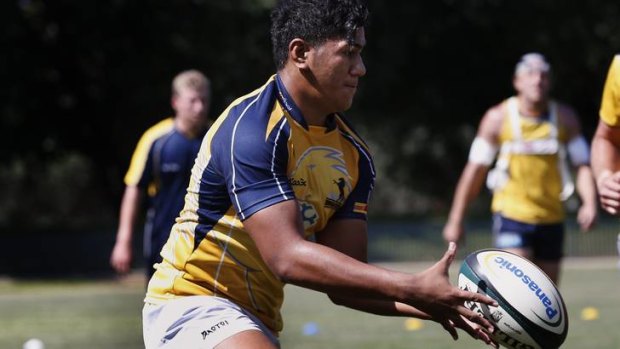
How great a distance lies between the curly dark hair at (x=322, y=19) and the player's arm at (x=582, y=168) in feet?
17.7

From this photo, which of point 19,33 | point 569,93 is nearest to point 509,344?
point 19,33

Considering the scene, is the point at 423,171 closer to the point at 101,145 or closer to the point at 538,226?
the point at 101,145

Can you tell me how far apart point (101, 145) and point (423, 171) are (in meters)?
21.9

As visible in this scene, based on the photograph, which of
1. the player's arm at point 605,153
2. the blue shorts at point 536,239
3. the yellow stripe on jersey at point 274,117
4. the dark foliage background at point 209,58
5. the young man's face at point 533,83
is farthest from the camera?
the dark foliage background at point 209,58

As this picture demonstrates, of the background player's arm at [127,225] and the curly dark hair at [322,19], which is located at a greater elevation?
the curly dark hair at [322,19]

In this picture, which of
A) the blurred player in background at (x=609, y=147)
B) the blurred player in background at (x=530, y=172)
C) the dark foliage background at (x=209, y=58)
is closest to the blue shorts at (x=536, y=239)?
the blurred player in background at (x=530, y=172)

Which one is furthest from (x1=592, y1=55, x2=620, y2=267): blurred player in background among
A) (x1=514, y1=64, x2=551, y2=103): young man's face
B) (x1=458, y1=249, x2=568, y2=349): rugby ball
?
(x1=514, y1=64, x2=551, y2=103): young man's face

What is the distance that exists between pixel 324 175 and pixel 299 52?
0.51 meters

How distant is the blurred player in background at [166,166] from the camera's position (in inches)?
350

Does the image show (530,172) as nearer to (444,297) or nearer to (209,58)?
(444,297)

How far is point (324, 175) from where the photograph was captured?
15.7ft

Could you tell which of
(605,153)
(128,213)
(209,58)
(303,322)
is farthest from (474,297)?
(209,58)

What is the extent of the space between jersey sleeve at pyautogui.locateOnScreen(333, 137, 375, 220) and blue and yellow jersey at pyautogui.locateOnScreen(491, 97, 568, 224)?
4.88m

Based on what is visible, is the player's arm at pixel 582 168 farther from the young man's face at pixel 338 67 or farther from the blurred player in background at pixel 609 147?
the young man's face at pixel 338 67
